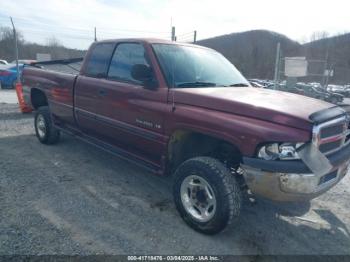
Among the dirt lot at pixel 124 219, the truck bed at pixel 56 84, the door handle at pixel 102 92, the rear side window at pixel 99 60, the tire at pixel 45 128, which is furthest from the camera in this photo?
the tire at pixel 45 128

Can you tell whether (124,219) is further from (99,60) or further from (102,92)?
(99,60)

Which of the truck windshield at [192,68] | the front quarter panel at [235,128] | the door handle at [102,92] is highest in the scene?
the truck windshield at [192,68]

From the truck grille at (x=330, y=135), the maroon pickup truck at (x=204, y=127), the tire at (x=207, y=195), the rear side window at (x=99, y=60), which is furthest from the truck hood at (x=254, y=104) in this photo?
the rear side window at (x=99, y=60)

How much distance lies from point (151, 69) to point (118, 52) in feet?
3.16

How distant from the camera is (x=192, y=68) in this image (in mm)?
3883

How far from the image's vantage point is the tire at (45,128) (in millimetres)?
5816

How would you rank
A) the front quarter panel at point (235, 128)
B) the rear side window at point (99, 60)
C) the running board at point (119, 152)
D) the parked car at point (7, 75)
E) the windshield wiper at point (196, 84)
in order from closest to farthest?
the front quarter panel at point (235, 128) → the windshield wiper at point (196, 84) → the running board at point (119, 152) → the rear side window at point (99, 60) → the parked car at point (7, 75)

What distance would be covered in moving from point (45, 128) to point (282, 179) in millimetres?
4681

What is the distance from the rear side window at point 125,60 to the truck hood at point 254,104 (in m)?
0.88

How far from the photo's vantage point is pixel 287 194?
2746mm

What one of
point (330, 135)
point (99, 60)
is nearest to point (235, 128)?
point (330, 135)

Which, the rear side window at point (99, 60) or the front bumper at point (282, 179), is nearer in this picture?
the front bumper at point (282, 179)

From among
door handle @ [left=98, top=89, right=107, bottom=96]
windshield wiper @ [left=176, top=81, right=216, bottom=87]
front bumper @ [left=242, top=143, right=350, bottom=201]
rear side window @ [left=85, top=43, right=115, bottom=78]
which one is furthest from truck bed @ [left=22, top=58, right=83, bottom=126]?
front bumper @ [left=242, top=143, right=350, bottom=201]

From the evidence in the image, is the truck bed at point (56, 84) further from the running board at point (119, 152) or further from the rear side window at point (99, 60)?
the rear side window at point (99, 60)
